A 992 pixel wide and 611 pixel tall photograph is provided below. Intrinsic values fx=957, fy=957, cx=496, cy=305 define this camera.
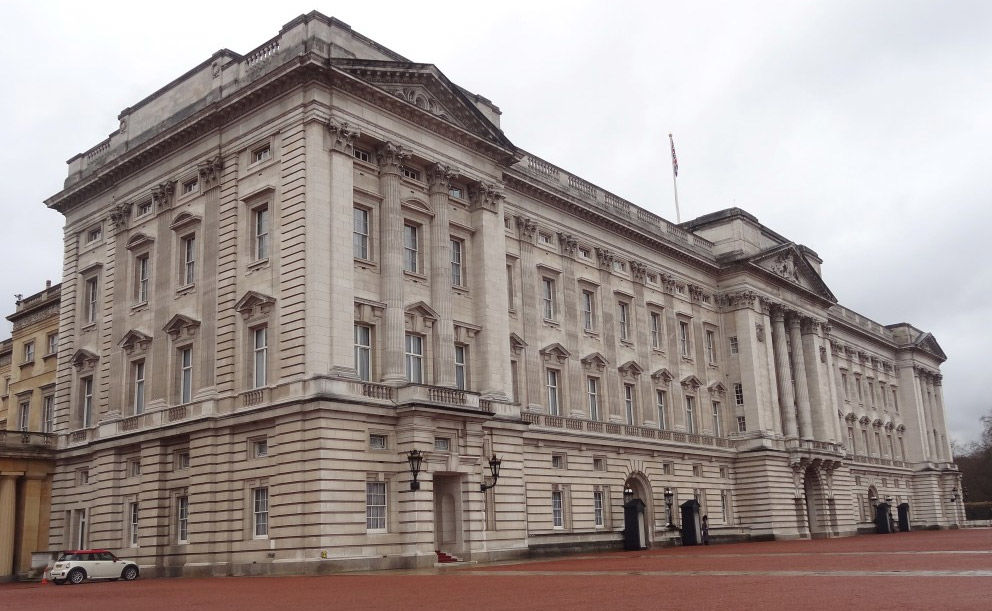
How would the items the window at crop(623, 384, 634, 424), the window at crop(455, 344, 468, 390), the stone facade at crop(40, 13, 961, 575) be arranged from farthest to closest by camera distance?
the window at crop(623, 384, 634, 424) → the window at crop(455, 344, 468, 390) → the stone facade at crop(40, 13, 961, 575)

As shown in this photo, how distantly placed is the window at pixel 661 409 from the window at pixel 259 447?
2933 centimetres

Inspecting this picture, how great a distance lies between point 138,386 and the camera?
4397cm

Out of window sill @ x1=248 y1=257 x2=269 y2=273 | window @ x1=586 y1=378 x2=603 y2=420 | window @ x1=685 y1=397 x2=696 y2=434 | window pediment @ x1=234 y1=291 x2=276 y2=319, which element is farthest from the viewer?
window @ x1=685 y1=397 x2=696 y2=434

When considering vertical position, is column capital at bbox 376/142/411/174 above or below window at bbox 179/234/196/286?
above

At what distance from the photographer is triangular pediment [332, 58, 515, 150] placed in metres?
39.6

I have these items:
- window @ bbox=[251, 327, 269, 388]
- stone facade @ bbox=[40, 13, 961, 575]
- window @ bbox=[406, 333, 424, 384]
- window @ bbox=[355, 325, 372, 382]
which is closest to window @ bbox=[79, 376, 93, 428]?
stone facade @ bbox=[40, 13, 961, 575]

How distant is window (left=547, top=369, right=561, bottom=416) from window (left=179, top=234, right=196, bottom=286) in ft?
63.4

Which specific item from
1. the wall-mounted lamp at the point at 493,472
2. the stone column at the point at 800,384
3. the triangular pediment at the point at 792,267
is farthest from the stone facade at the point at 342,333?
the stone column at the point at 800,384

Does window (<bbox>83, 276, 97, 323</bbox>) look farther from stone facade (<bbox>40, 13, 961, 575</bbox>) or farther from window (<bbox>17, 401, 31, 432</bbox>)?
window (<bbox>17, 401, 31, 432</bbox>)

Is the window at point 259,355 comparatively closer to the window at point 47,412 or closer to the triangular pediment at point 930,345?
the window at point 47,412

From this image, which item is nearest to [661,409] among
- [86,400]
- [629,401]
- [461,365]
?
[629,401]

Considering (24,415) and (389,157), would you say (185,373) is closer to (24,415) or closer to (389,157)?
(389,157)

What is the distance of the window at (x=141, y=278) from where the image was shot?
44750mm

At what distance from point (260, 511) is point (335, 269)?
9.71m
